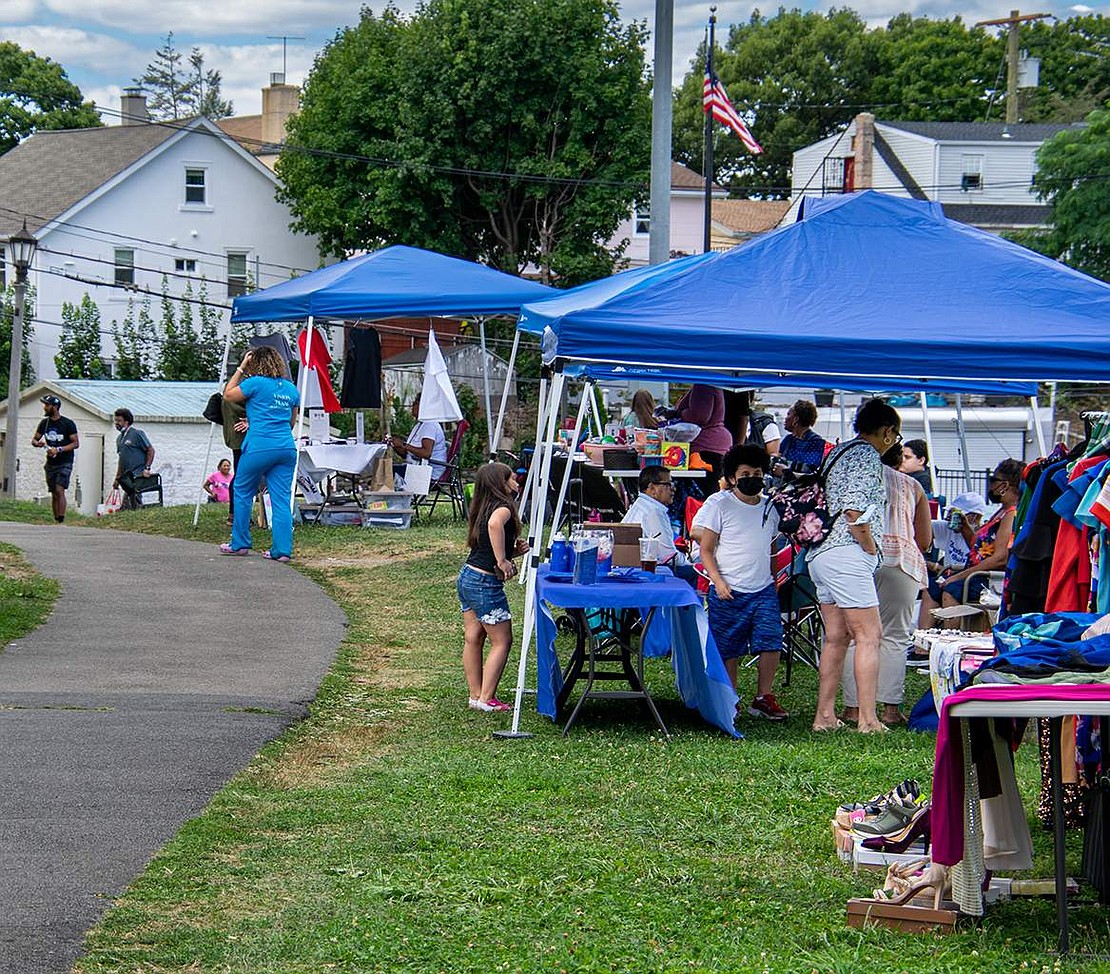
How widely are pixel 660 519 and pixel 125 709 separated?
11.4ft

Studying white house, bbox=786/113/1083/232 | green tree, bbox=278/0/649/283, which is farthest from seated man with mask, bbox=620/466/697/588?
white house, bbox=786/113/1083/232

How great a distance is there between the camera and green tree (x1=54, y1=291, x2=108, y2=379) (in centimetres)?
4303

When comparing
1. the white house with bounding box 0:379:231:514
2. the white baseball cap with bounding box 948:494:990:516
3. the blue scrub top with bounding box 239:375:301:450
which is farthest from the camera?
the white house with bounding box 0:379:231:514

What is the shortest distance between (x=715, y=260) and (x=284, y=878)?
4744 millimetres

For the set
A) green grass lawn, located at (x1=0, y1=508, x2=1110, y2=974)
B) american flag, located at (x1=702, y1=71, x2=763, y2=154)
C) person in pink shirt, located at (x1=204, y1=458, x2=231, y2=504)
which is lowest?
person in pink shirt, located at (x1=204, y1=458, x2=231, y2=504)

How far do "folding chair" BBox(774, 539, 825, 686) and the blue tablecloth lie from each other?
4.49ft

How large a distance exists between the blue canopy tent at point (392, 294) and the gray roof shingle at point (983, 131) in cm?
3571

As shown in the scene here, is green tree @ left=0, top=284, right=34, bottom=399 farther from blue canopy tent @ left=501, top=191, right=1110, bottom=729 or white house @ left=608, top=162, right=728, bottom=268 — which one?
blue canopy tent @ left=501, top=191, right=1110, bottom=729

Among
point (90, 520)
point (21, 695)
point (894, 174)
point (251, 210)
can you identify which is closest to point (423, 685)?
point (21, 695)

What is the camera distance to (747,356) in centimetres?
820

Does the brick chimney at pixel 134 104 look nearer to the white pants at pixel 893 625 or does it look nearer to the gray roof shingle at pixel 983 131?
the gray roof shingle at pixel 983 131

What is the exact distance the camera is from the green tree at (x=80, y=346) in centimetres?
4303

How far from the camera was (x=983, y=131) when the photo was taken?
4978cm

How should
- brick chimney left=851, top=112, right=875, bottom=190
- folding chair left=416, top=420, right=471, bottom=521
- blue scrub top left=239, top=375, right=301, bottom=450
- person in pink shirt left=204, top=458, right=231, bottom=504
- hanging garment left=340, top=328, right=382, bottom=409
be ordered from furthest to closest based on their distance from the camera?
brick chimney left=851, top=112, right=875, bottom=190
person in pink shirt left=204, top=458, right=231, bottom=504
hanging garment left=340, top=328, right=382, bottom=409
folding chair left=416, top=420, right=471, bottom=521
blue scrub top left=239, top=375, right=301, bottom=450
